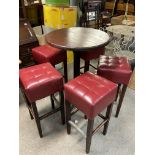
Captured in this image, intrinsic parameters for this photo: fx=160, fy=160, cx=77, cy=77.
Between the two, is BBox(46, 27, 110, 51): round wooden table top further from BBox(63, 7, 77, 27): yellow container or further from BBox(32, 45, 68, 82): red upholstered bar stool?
BBox(63, 7, 77, 27): yellow container

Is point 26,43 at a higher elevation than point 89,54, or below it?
higher

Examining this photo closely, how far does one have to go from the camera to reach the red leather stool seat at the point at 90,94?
1379 mm

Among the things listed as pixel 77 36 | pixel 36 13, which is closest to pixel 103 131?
pixel 77 36

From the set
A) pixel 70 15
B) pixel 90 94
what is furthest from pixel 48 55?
pixel 70 15

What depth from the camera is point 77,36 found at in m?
1.93

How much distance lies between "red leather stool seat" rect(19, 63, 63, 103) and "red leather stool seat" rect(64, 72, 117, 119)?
16 cm

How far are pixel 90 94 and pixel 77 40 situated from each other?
686 millimetres

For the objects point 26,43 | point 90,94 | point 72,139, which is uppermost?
point 26,43

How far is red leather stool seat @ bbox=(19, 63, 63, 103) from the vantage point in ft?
4.98

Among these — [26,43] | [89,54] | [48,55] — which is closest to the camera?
[48,55]

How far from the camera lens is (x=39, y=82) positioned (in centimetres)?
154

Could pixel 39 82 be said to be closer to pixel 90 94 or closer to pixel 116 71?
pixel 90 94

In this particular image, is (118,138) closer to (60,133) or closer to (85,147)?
(85,147)
